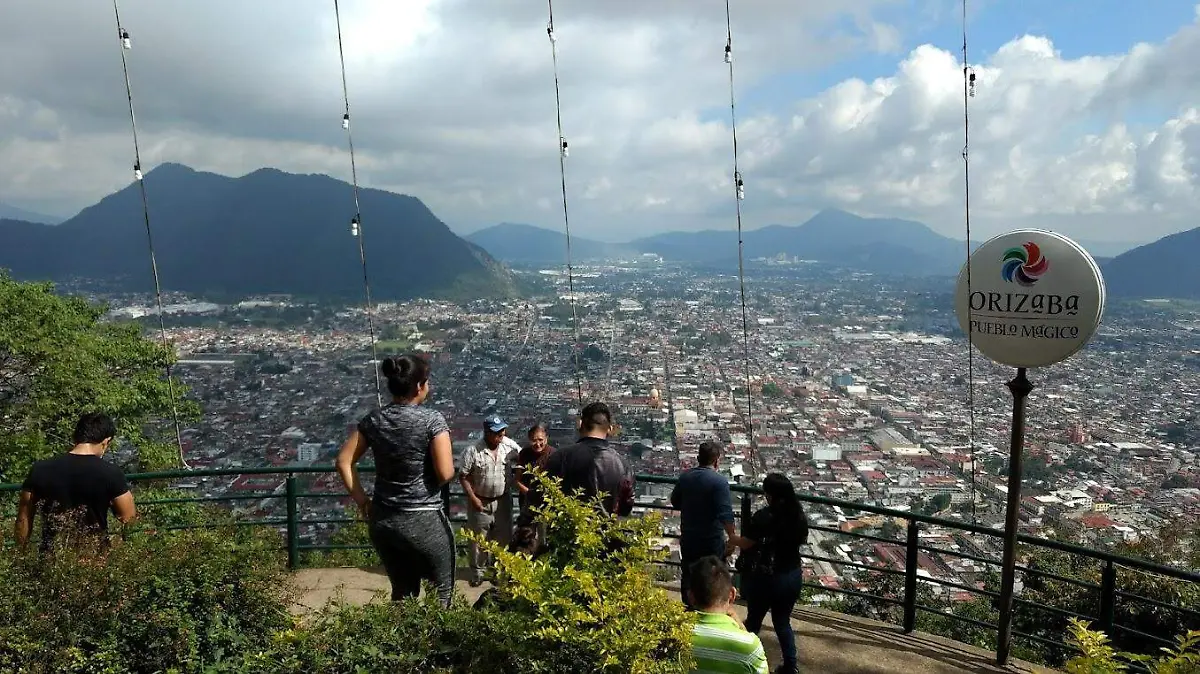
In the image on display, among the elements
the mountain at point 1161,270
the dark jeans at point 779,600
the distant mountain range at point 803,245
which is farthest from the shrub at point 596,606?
the distant mountain range at point 803,245

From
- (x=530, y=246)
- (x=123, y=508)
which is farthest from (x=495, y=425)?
(x=530, y=246)

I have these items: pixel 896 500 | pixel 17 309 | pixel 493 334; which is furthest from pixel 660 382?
pixel 17 309

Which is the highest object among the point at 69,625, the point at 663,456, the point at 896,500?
the point at 69,625

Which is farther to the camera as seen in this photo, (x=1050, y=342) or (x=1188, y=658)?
(x=1050, y=342)

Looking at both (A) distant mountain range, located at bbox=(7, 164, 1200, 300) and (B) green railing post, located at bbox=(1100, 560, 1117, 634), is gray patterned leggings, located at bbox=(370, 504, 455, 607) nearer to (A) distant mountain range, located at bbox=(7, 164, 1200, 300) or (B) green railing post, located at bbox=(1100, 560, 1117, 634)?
(B) green railing post, located at bbox=(1100, 560, 1117, 634)

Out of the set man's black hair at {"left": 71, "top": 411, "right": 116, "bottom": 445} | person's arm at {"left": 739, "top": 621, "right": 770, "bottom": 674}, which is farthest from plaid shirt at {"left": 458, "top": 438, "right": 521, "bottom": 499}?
person's arm at {"left": 739, "top": 621, "right": 770, "bottom": 674}

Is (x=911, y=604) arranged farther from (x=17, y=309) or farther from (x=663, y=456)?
(x=17, y=309)

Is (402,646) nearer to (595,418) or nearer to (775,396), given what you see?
(595,418)
